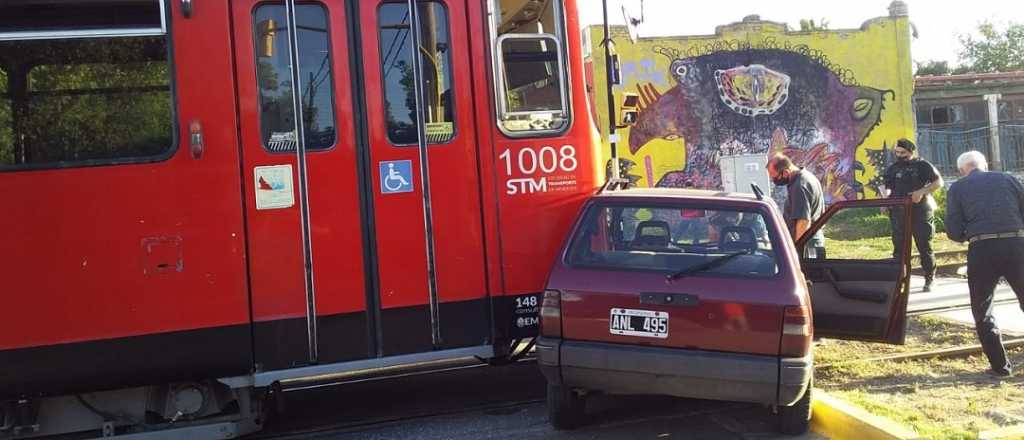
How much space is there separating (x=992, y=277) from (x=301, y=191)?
517 cm

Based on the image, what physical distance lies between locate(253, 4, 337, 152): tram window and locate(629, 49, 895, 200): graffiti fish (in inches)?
631

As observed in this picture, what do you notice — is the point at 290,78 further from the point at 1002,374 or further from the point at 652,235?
the point at 1002,374

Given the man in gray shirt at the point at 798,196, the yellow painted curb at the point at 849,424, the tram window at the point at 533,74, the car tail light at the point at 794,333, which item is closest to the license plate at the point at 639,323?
the car tail light at the point at 794,333

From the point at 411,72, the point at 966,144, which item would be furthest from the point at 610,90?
the point at 966,144

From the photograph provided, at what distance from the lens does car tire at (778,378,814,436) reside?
5.23 meters

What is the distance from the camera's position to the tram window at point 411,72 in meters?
5.50

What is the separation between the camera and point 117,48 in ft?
16.6

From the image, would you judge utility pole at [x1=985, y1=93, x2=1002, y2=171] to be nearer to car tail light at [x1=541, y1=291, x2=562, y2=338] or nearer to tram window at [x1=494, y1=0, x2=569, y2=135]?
tram window at [x1=494, y1=0, x2=569, y2=135]

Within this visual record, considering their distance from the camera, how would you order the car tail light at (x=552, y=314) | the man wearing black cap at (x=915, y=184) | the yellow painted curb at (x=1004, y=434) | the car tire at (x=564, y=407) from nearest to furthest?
the yellow painted curb at (x=1004, y=434) < the car tail light at (x=552, y=314) < the car tire at (x=564, y=407) < the man wearing black cap at (x=915, y=184)

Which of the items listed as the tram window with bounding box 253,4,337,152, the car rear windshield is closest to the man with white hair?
the car rear windshield

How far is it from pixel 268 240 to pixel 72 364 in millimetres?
1357

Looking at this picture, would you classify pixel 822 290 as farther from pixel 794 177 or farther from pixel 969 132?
pixel 969 132

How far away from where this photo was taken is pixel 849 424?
5.16m

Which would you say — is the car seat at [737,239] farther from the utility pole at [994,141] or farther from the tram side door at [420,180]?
the utility pole at [994,141]
